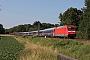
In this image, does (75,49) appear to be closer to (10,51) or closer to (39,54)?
(39,54)

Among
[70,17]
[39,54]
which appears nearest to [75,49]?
[39,54]

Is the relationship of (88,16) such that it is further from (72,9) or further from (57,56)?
(72,9)

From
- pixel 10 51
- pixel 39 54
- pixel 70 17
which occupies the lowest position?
pixel 10 51

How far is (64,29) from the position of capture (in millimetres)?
49094

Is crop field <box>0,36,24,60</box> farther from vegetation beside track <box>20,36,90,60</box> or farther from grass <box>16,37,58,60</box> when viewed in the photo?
vegetation beside track <box>20,36,90,60</box>

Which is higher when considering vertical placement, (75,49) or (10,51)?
(75,49)

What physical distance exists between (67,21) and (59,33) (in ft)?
143

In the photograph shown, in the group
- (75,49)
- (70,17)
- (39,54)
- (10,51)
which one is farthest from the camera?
(70,17)

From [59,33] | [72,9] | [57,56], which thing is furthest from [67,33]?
[72,9]

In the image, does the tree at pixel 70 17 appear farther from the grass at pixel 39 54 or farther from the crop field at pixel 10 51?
the grass at pixel 39 54

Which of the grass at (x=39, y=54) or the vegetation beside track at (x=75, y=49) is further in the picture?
the vegetation beside track at (x=75, y=49)

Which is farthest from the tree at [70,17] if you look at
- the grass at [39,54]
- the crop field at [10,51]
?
the grass at [39,54]

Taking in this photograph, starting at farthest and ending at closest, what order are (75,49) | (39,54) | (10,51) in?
(10,51), (75,49), (39,54)

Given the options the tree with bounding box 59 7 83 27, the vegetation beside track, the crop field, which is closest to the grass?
the crop field
